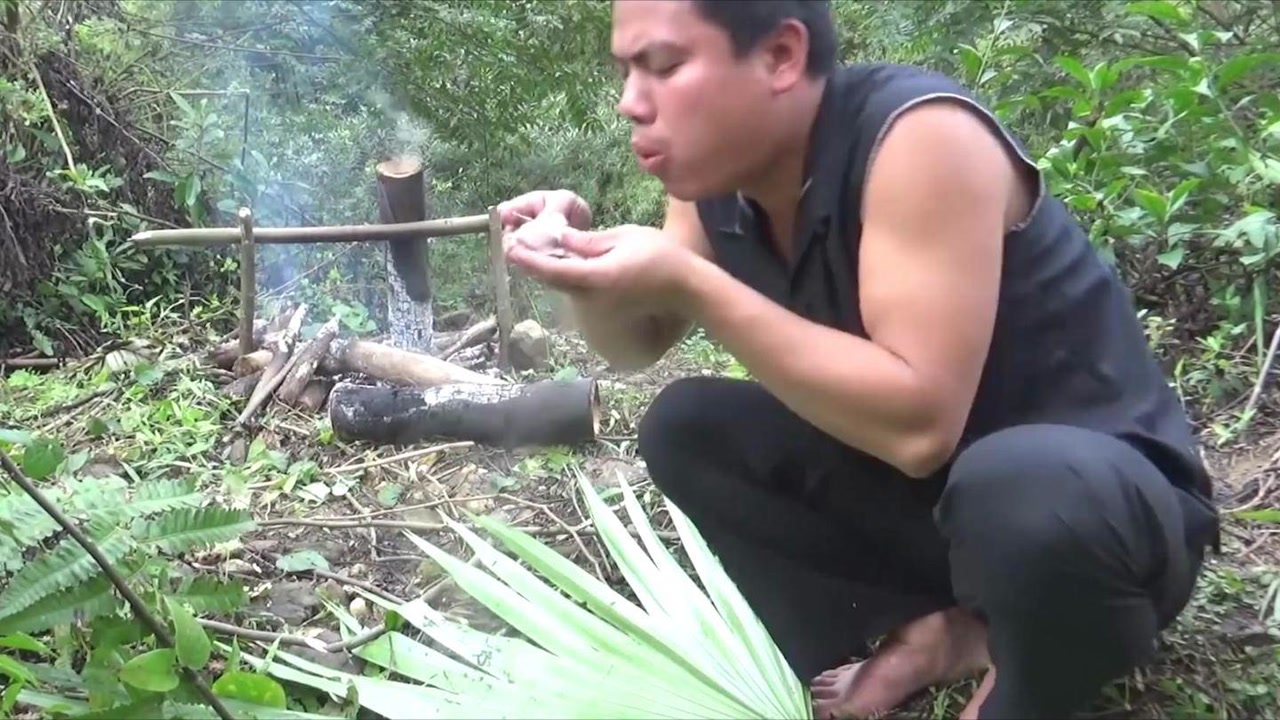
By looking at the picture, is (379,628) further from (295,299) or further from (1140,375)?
(295,299)

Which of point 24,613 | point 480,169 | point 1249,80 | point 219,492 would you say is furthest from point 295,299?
point 1249,80

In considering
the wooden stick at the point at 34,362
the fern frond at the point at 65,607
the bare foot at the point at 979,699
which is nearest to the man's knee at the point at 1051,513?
the bare foot at the point at 979,699

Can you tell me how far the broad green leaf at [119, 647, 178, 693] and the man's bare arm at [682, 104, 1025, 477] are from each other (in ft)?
1.90

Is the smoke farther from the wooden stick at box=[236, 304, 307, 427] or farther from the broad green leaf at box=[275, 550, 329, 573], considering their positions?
the broad green leaf at box=[275, 550, 329, 573]

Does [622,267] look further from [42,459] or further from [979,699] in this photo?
[42,459]

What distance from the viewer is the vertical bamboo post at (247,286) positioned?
2441mm

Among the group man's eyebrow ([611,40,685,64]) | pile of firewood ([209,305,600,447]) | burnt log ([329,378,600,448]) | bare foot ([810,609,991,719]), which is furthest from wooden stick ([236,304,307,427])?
man's eyebrow ([611,40,685,64])

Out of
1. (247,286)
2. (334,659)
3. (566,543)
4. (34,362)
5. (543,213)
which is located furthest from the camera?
(34,362)

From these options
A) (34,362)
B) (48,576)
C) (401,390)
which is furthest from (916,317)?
(34,362)

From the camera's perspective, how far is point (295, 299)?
2.87 metres

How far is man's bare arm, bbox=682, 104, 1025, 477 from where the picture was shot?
88cm

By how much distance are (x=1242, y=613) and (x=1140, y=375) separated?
410 mm

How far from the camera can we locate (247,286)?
2.48 metres

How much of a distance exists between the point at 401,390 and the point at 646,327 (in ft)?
3.81
